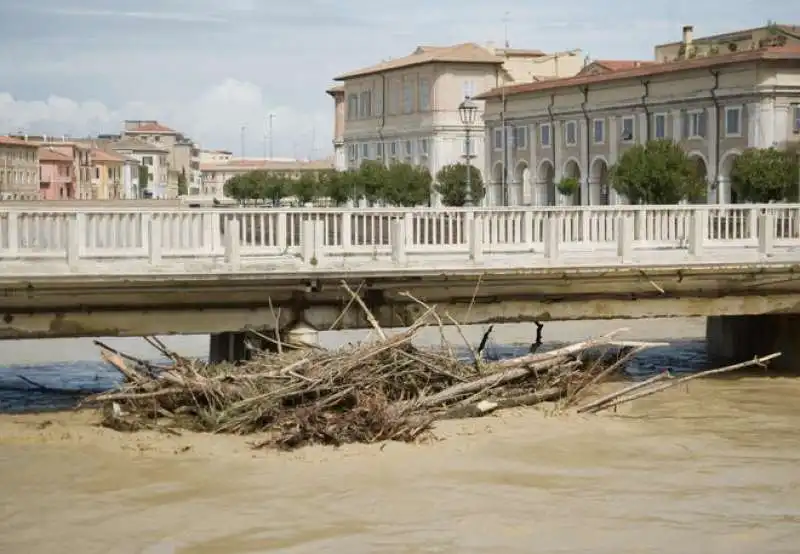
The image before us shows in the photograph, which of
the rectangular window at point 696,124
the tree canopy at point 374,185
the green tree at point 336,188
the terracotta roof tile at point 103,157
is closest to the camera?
the rectangular window at point 696,124

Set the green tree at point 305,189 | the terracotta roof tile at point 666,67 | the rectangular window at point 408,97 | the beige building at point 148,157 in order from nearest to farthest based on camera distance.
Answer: the terracotta roof tile at point 666,67 → the green tree at point 305,189 → the rectangular window at point 408,97 → the beige building at point 148,157

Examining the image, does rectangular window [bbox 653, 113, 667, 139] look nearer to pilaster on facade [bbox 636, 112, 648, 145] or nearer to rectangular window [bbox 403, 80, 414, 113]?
pilaster on facade [bbox 636, 112, 648, 145]

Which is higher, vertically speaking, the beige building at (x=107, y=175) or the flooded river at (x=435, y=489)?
the beige building at (x=107, y=175)

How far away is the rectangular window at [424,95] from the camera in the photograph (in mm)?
91094

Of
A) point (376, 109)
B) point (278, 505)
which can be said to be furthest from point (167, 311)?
point (376, 109)

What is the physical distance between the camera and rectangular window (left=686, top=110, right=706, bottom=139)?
58969 mm

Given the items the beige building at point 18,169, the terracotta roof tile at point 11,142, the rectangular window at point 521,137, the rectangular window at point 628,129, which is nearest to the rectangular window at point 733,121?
the rectangular window at point 628,129

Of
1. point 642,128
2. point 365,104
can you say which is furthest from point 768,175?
point 365,104

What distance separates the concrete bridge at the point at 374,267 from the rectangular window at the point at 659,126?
43.4 m

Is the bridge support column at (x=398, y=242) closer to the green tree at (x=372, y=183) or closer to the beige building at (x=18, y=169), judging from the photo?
the green tree at (x=372, y=183)

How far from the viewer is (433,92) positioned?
9038cm

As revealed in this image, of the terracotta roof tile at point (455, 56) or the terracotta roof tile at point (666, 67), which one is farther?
the terracotta roof tile at point (455, 56)

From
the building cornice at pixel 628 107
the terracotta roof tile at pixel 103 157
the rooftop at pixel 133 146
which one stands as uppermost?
the rooftop at pixel 133 146

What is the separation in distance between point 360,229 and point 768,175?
1259 inches
